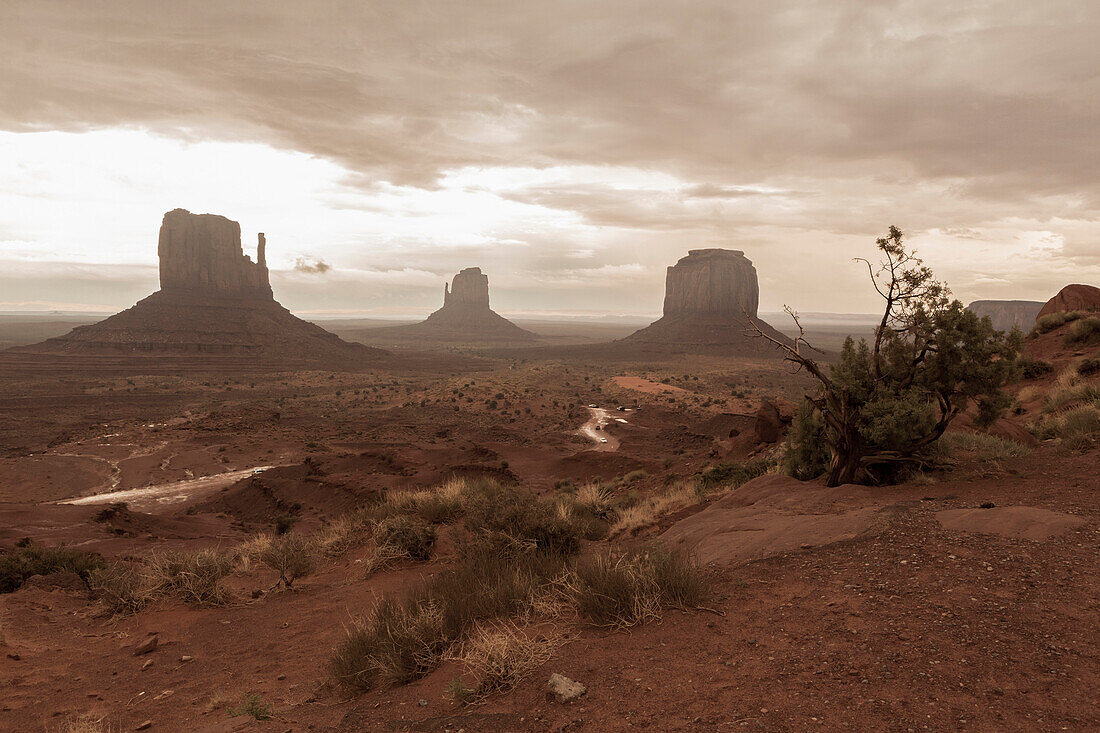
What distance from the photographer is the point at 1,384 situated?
59.7 meters

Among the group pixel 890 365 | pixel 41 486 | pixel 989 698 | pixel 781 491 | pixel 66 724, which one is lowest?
pixel 41 486

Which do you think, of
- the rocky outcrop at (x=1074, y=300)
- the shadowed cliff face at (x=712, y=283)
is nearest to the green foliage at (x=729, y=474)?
the rocky outcrop at (x=1074, y=300)

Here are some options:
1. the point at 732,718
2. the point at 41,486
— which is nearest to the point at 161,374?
the point at 41,486

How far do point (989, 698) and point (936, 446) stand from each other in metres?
7.50

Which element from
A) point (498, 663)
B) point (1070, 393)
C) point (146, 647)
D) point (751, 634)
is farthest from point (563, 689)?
point (1070, 393)

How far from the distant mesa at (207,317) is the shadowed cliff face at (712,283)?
85474 mm

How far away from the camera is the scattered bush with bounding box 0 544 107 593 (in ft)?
30.3

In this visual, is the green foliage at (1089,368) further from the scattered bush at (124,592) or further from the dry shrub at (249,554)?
the scattered bush at (124,592)

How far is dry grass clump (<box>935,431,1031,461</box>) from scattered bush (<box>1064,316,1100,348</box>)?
13970mm

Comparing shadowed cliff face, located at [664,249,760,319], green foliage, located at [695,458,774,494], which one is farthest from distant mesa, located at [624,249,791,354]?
green foliage, located at [695,458,774,494]

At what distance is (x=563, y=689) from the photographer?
3822 mm

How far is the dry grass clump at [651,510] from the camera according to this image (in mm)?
11172

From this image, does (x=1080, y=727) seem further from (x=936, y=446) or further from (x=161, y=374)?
(x=161, y=374)

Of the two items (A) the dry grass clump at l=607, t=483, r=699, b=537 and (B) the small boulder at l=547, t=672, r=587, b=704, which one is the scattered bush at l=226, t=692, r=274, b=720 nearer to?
(B) the small boulder at l=547, t=672, r=587, b=704
